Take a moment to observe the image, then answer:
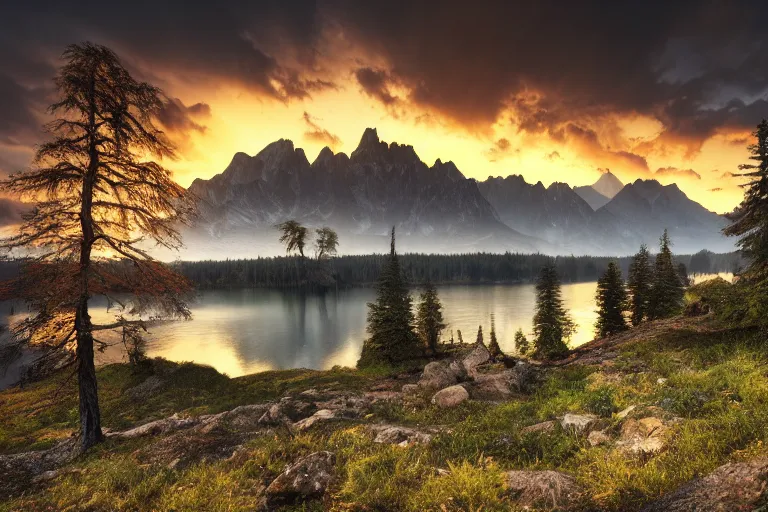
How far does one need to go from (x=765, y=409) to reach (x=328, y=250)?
10595 centimetres

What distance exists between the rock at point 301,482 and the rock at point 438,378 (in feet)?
34.4

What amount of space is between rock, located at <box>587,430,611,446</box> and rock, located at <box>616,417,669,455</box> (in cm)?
27

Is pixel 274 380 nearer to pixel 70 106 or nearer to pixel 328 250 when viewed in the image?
pixel 70 106

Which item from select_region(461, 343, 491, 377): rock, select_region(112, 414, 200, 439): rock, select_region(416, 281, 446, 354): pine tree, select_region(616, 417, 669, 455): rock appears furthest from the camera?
select_region(416, 281, 446, 354): pine tree

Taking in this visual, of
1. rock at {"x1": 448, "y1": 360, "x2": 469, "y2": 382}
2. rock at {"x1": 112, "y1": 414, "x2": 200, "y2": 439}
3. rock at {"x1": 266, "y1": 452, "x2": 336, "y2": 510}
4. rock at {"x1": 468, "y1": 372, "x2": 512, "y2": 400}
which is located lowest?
rock at {"x1": 112, "y1": 414, "x2": 200, "y2": 439}

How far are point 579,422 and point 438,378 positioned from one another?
920 cm

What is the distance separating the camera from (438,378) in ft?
57.8

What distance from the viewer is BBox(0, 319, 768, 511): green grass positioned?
238 inches

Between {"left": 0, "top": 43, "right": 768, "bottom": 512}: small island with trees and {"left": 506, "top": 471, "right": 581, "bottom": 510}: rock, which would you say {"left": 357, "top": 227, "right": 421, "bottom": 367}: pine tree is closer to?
{"left": 0, "top": 43, "right": 768, "bottom": 512}: small island with trees

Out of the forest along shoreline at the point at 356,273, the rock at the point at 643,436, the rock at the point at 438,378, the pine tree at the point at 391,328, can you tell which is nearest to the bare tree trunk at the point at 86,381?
the rock at the point at 438,378

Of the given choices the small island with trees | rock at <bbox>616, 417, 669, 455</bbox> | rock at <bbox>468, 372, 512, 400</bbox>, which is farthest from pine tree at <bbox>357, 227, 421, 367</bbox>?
rock at <bbox>616, 417, 669, 455</bbox>

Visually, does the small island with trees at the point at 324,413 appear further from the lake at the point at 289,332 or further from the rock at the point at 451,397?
the lake at the point at 289,332

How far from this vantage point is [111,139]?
12586 mm

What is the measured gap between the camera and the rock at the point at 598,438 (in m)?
7.77
